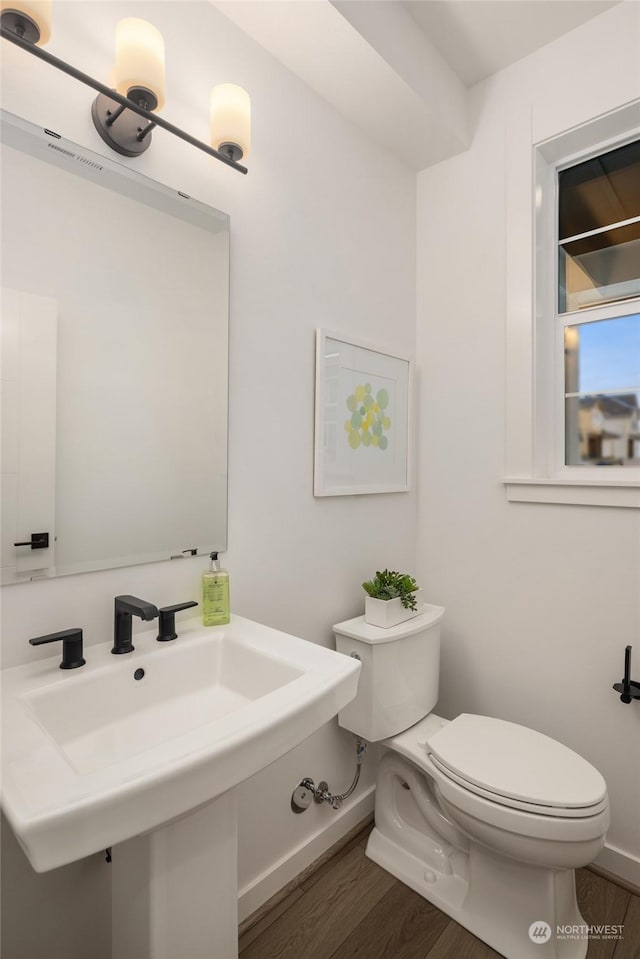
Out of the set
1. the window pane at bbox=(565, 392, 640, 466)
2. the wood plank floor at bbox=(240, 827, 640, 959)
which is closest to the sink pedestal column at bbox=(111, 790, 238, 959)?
the wood plank floor at bbox=(240, 827, 640, 959)

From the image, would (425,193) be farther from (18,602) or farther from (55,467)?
(18,602)

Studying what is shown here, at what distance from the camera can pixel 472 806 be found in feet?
4.13

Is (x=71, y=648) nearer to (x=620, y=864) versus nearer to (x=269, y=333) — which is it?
(x=269, y=333)

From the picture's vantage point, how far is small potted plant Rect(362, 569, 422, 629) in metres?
1.58

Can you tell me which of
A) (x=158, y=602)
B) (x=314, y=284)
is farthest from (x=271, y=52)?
(x=158, y=602)

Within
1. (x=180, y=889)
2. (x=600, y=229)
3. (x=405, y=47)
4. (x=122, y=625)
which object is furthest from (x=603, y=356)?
(x=180, y=889)

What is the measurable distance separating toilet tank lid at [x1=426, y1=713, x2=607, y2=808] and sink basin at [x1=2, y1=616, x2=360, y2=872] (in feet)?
1.89

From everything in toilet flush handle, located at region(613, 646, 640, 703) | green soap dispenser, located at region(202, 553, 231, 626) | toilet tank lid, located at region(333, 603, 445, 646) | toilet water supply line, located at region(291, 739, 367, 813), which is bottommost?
toilet water supply line, located at region(291, 739, 367, 813)

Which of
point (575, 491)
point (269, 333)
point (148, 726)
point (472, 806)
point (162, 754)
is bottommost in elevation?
point (472, 806)

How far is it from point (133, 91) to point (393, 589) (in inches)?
57.1

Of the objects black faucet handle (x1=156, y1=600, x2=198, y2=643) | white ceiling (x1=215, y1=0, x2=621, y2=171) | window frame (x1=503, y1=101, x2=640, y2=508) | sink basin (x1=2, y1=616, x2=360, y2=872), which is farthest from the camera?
window frame (x1=503, y1=101, x2=640, y2=508)

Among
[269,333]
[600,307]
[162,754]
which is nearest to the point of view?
[162,754]

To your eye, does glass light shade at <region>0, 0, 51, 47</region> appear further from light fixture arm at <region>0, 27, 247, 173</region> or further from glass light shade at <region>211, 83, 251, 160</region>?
glass light shade at <region>211, 83, 251, 160</region>

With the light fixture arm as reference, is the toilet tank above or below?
below
